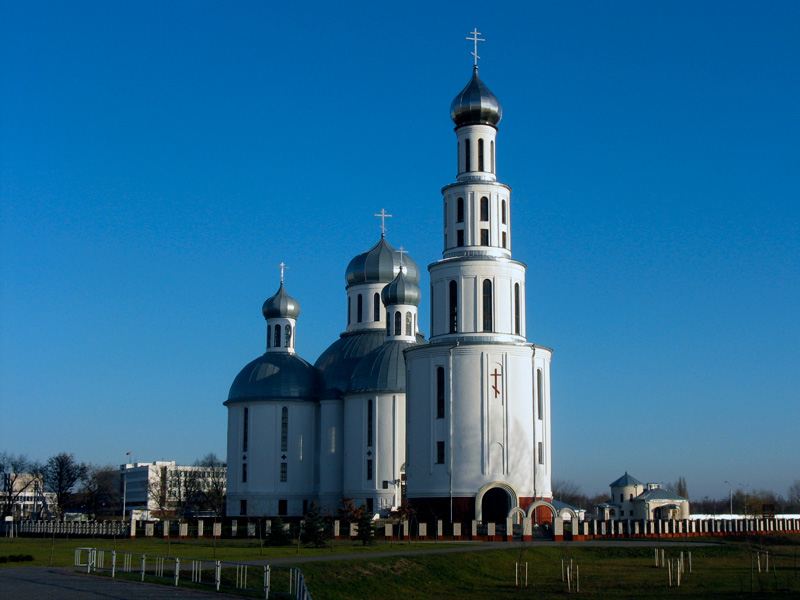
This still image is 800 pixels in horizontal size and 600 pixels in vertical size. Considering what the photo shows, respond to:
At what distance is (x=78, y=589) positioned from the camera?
2281 cm

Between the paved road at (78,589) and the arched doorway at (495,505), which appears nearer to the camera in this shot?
the paved road at (78,589)

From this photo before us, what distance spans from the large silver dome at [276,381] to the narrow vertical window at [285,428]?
944mm

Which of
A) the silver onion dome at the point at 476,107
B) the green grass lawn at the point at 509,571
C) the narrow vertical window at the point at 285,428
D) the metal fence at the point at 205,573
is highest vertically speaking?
the silver onion dome at the point at 476,107

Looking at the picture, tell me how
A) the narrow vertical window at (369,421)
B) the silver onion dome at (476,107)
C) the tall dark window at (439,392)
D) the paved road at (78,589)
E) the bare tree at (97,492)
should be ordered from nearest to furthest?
the paved road at (78,589) → the tall dark window at (439,392) → the silver onion dome at (476,107) → the narrow vertical window at (369,421) → the bare tree at (97,492)

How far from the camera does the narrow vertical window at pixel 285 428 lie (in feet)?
207

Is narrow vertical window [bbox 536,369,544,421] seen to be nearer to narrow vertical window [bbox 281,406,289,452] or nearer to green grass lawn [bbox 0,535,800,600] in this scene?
green grass lawn [bbox 0,535,800,600]

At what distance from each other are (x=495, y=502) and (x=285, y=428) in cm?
1799

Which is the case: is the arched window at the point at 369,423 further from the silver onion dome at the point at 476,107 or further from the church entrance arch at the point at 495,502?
the silver onion dome at the point at 476,107

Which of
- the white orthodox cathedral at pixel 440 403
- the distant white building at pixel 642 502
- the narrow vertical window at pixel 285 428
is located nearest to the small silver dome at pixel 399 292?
the white orthodox cathedral at pixel 440 403

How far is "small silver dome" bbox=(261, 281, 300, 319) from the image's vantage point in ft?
226

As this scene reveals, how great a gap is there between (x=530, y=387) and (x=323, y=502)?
709 inches

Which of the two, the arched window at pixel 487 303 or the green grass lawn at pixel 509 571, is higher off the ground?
the arched window at pixel 487 303

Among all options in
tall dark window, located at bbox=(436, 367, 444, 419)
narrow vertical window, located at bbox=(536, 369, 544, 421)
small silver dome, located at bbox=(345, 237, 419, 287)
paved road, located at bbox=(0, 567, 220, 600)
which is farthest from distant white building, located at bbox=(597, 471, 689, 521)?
paved road, located at bbox=(0, 567, 220, 600)

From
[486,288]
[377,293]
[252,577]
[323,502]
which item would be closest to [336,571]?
[252,577]
